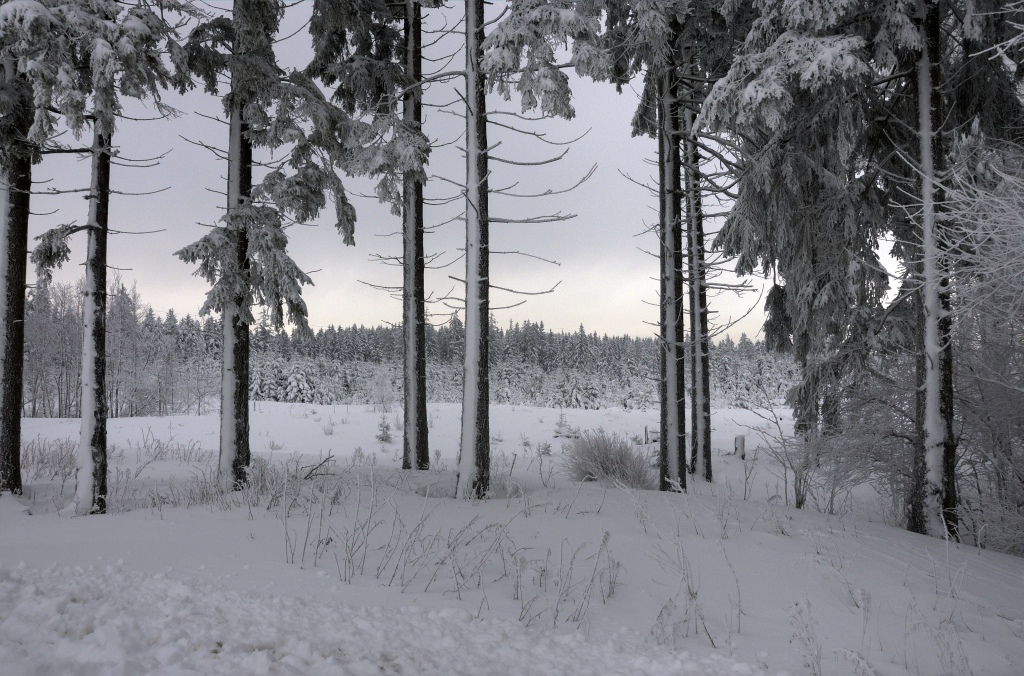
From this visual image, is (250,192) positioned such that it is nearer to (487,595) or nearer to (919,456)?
(487,595)

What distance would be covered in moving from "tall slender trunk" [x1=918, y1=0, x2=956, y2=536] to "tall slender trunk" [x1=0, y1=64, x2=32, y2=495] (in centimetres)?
1252

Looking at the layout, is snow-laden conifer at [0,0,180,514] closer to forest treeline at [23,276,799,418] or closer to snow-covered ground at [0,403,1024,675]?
snow-covered ground at [0,403,1024,675]

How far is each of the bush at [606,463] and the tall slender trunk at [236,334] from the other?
6.08m

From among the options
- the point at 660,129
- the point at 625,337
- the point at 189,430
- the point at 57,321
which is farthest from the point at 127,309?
the point at 625,337

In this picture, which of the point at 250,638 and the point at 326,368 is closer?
the point at 250,638

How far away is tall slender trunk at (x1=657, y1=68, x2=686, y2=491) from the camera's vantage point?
8984 mm

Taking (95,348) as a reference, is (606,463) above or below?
below

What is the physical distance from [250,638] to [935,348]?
26.4 feet

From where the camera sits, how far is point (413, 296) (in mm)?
11258

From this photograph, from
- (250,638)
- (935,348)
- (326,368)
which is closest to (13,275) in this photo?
(250,638)

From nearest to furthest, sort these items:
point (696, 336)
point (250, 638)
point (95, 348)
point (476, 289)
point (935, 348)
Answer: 1. point (250, 638)
2. point (935, 348)
3. point (95, 348)
4. point (476, 289)
5. point (696, 336)

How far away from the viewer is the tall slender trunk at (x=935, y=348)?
6.79 m

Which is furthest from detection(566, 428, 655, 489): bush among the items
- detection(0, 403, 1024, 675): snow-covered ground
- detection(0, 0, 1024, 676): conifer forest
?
detection(0, 403, 1024, 675): snow-covered ground

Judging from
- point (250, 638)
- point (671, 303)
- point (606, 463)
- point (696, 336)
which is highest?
point (671, 303)
